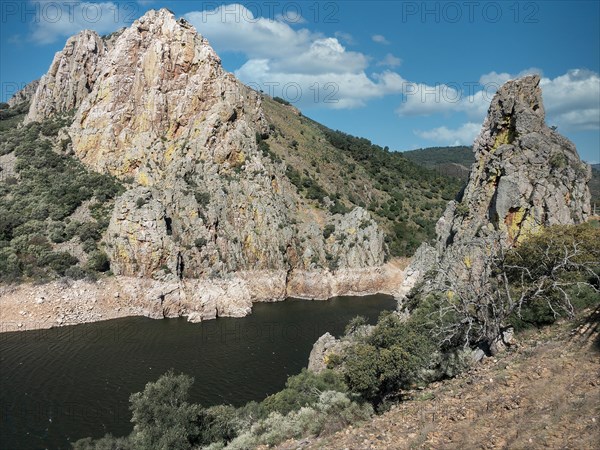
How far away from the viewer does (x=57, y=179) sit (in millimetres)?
61062

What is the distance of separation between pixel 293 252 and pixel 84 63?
55030 mm

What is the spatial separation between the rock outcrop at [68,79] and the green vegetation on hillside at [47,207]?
13.2 ft

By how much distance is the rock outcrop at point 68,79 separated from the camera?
75.4 meters

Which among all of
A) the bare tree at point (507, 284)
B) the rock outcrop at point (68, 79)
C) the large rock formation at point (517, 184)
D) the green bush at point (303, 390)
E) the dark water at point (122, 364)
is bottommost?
the dark water at point (122, 364)

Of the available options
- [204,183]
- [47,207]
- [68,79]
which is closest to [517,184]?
[204,183]

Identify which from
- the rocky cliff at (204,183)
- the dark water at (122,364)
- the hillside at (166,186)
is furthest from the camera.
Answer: the rocky cliff at (204,183)

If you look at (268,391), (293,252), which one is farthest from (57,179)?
(268,391)

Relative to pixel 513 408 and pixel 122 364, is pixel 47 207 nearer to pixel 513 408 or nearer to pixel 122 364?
pixel 122 364

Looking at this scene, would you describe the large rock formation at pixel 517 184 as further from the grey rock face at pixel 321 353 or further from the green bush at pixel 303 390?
the green bush at pixel 303 390

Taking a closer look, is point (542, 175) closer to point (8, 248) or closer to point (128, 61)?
point (8, 248)

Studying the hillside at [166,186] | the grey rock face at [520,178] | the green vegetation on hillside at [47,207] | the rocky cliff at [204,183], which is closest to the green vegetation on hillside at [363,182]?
the hillside at [166,186]

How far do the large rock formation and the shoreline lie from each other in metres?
14.8

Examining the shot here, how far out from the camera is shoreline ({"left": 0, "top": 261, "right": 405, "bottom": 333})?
137 feet

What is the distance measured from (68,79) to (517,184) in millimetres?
79659
